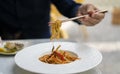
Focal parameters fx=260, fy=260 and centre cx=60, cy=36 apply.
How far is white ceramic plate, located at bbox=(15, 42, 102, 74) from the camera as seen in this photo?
72cm

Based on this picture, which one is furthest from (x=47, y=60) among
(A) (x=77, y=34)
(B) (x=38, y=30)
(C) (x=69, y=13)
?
(A) (x=77, y=34)

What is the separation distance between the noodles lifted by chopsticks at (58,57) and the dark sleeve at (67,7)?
34 cm

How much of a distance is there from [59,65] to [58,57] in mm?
70

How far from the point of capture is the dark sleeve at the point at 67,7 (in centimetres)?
117

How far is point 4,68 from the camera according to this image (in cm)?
80

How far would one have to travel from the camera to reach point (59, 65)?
74 centimetres

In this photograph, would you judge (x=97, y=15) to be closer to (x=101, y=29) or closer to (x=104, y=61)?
(x=104, y=61)

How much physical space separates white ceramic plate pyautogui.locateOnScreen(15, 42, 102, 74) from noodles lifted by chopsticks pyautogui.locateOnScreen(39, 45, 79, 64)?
0.8 inches

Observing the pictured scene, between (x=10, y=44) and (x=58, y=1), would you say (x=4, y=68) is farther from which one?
(x=58, y=1)

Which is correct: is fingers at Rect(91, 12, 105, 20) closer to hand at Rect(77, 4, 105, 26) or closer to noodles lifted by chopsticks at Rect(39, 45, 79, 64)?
hand at Rect(77, 4, 105, 26)

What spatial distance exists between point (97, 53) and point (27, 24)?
0.61 m

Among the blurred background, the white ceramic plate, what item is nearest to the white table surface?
the white ceramic plate

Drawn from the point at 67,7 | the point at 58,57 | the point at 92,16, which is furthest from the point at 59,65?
the point at 67,7

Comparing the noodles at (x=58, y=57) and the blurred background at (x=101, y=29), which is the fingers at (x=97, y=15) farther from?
the blurred background at (x=101, y=29)
